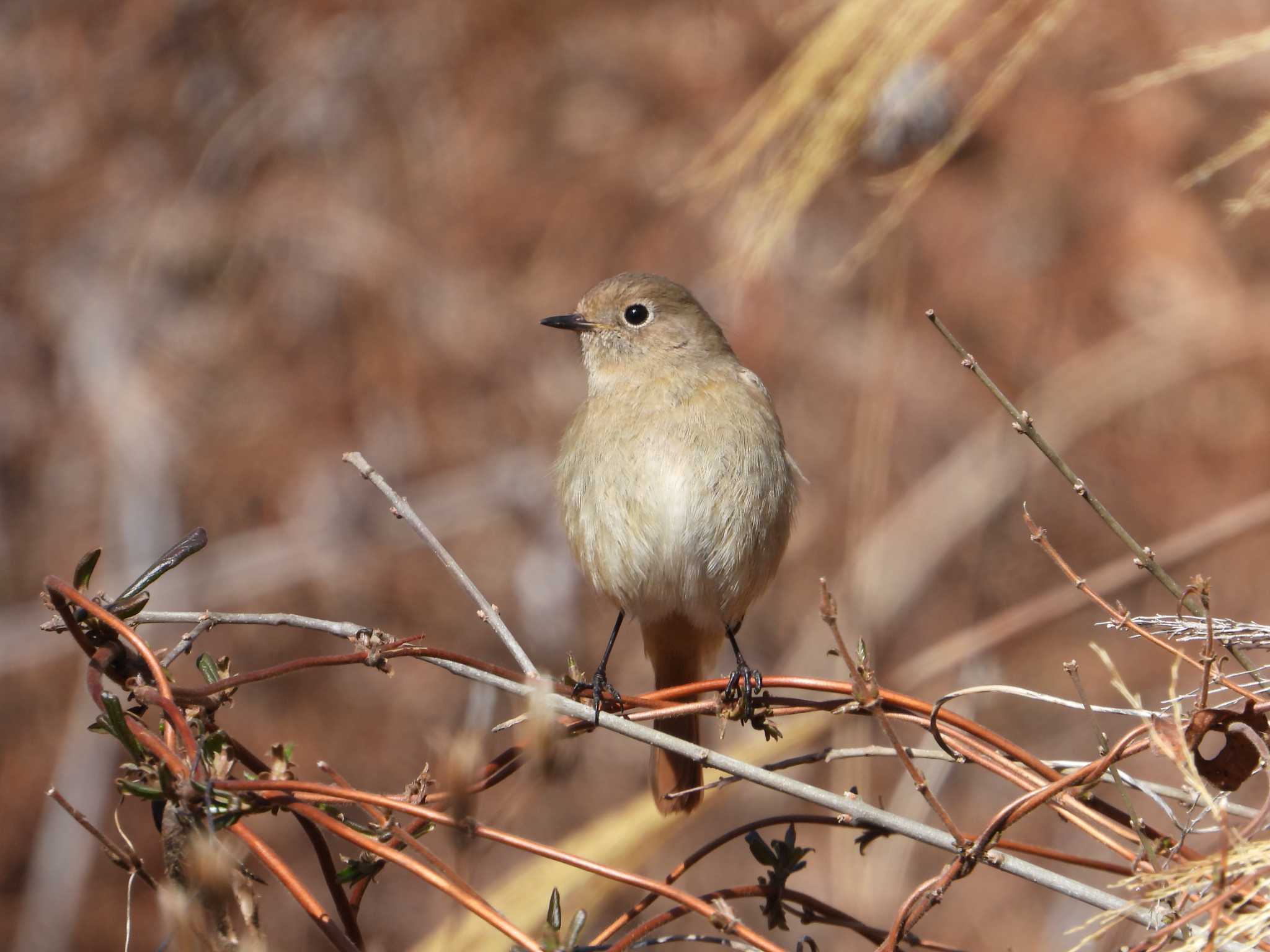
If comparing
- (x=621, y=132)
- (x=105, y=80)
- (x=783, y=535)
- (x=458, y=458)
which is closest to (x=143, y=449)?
(x=458, y=458)

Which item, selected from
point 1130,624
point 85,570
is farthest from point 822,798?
point 85,570

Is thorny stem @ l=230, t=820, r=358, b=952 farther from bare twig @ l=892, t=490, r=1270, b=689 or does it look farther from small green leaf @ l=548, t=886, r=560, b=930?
bare twig @ l=892, t=490, r=1270, b=689

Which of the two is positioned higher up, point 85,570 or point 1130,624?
point 85,570

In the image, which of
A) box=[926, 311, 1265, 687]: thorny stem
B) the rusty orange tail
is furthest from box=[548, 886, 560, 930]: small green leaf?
the rusty orange tail

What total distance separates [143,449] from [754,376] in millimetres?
3828

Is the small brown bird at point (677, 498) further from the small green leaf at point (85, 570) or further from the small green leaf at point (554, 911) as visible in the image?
the small green leaf at point (85, 570)

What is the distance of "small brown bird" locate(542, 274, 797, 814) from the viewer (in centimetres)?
310

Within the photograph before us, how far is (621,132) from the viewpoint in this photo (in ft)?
23.7

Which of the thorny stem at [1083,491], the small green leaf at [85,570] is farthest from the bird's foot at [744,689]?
the small green leaf at [85,570]

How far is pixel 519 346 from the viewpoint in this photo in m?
6.80

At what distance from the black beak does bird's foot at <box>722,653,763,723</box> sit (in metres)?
1.15

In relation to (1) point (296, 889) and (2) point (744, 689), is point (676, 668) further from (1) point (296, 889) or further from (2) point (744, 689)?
(1) point (296, 889)

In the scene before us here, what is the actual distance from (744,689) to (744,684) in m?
0.29

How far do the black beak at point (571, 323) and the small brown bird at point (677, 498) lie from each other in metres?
0.20
